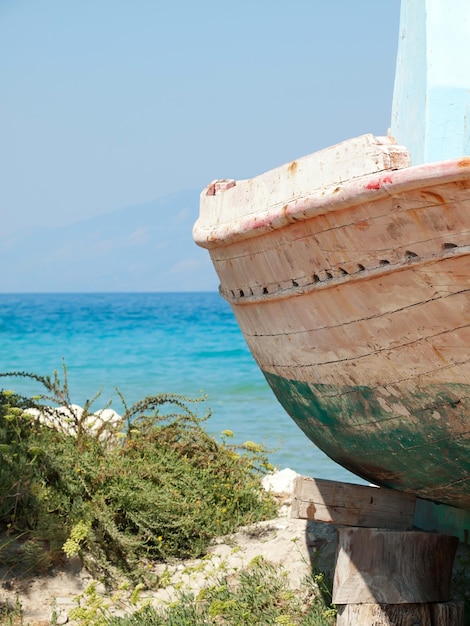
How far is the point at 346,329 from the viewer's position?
3.18 m

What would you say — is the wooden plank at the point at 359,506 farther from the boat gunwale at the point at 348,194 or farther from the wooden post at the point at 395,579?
the boat gunwale at the point at 348,194

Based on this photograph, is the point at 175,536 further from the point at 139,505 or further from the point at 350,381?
the point at 350,381

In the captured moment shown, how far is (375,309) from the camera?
2.99 m

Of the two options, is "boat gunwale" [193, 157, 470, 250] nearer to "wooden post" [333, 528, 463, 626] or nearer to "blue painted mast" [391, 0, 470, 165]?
"blue painted mast" [391, 0, 470, 165]

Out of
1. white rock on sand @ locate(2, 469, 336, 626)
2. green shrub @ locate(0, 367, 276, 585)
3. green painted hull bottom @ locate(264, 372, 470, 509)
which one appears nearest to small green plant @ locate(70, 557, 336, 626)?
white rock on sand @ locate(2, 469, 336, 626)

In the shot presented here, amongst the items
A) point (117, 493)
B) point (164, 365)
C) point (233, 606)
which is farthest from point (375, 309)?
point (164, 365)

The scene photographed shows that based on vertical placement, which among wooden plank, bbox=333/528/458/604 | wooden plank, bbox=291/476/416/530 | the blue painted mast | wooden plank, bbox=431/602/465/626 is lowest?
wooden plank, bbox=431/602/465/626

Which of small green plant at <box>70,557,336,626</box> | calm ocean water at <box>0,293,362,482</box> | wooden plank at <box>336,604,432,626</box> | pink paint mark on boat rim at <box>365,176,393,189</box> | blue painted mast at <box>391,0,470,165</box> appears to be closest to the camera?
pink paint mark on boat rim at <box>365,176,393,189</box>

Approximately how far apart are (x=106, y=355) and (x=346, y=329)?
2219 cm

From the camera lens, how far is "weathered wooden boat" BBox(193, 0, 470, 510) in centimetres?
272

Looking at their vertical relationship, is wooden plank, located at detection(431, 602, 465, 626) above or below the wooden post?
below

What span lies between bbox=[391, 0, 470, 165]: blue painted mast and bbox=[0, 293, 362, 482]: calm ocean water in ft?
8.82

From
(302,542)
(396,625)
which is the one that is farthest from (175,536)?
(396,625)

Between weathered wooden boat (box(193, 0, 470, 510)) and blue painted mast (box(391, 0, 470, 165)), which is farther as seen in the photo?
blue painted mast (box(391, 0, 470, 165))
